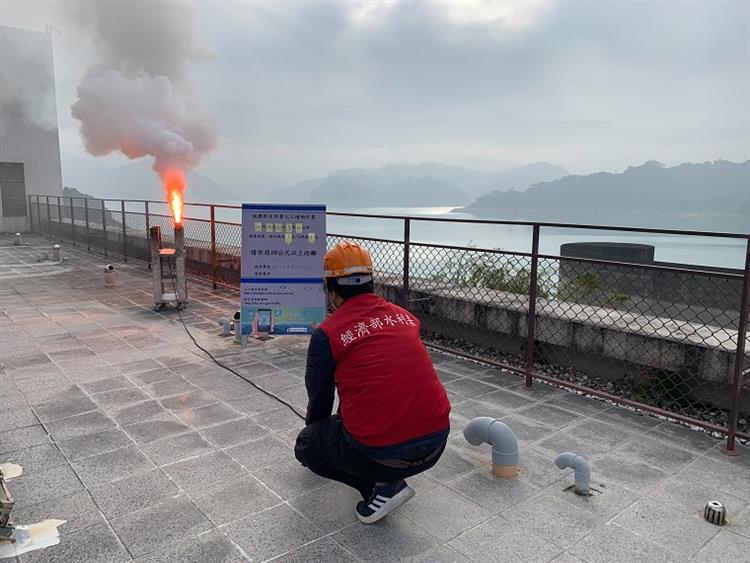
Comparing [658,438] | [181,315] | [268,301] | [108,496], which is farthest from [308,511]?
[181,315]

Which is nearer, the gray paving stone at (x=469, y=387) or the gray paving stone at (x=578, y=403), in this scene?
the gray paving stone at (x=578, y=403)

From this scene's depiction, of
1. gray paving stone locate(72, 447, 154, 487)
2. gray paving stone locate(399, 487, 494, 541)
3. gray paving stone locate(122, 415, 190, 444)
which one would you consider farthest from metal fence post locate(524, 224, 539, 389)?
gray paving stone locate(72, 447, 154, 487)

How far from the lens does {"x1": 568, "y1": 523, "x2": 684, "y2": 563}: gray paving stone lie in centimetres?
277

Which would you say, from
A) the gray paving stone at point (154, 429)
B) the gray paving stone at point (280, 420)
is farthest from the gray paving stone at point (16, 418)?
the gray paving stone at point (280, 420)

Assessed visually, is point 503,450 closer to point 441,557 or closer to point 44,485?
point 441,557

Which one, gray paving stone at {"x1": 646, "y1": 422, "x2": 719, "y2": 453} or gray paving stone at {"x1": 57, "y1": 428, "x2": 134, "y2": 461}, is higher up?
gray paving stone at {"x1": 646, "y1": 422, "x2": 719, "y2": 453}

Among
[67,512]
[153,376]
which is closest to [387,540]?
[67,512]

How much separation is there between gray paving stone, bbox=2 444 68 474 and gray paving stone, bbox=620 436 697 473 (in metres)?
4.08

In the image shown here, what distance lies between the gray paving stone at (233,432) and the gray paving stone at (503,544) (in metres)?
1.88

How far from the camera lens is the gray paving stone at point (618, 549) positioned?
277 centimetres

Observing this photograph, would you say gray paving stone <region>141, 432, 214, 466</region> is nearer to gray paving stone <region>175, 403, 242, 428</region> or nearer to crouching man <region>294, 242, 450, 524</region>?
gray paving stone <region>175, 403, 242, 428</region>

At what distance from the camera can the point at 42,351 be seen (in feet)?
20.8

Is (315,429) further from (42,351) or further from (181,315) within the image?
(181,315)

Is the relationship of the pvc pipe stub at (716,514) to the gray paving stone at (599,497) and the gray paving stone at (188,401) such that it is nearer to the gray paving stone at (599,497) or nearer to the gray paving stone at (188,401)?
the gray paving stone at (599,497)
